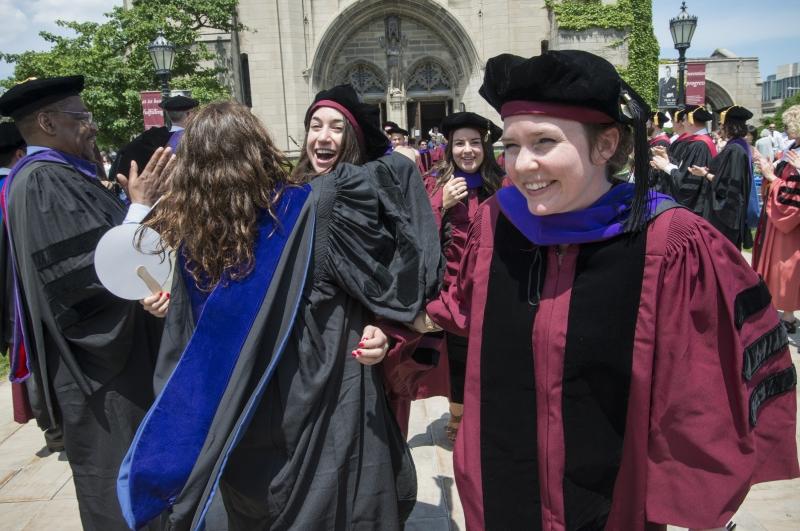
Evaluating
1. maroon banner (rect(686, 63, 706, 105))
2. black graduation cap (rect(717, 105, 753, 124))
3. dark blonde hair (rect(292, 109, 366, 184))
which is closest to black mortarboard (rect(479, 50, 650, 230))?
dark blonde hair (rect(292, 109, 366, 184))

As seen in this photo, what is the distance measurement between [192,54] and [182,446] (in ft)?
62.4

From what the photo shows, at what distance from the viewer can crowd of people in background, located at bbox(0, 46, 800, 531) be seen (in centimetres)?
156

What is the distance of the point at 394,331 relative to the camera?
7.01 feet

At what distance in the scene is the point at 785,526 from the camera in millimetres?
2959

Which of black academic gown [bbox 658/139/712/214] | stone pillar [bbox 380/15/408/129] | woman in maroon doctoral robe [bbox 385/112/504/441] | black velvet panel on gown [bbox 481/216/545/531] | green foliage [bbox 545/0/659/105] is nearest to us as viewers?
black velvet panel on gown [bbox 481/216/545/531]

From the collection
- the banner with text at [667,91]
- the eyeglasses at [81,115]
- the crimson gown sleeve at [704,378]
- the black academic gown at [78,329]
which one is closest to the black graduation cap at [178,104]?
the eyeglasses at [81,115]

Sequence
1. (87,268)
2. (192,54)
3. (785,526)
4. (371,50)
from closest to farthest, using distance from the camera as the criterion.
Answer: (87,268) → (785,526) → (192,54) → (371,50)

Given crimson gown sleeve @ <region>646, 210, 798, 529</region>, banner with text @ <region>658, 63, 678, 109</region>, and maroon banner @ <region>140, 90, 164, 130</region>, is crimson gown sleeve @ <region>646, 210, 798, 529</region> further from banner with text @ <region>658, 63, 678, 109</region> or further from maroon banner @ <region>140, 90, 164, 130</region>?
banner with text @ <region>658, 63, 678, 109</region>

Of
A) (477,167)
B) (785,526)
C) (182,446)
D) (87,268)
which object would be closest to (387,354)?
(182,446)

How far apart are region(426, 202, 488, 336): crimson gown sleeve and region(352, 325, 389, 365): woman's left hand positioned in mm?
233

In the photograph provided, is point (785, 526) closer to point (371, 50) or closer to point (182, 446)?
point (182, 446)

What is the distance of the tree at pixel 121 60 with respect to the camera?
16.1m

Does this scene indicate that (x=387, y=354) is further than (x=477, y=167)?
No

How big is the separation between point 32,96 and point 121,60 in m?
16.0
